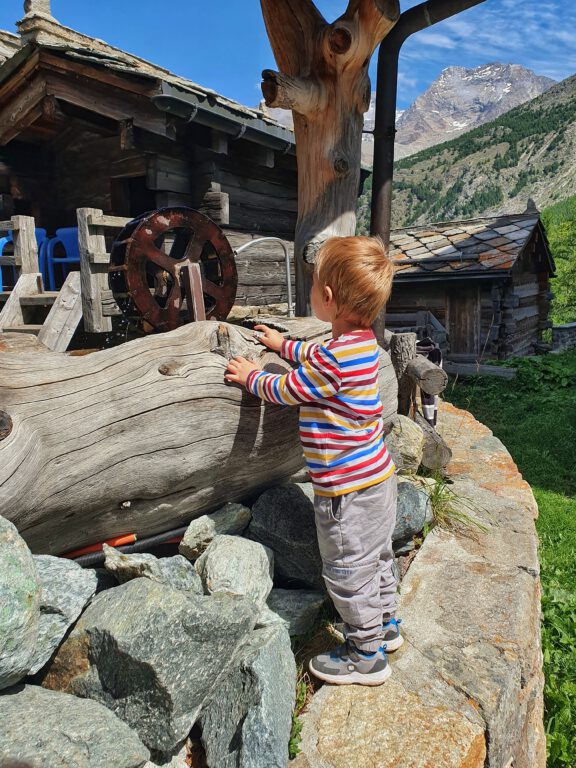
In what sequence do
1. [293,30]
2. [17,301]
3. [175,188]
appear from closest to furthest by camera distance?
[293,30] < [17,301] < [175,188]

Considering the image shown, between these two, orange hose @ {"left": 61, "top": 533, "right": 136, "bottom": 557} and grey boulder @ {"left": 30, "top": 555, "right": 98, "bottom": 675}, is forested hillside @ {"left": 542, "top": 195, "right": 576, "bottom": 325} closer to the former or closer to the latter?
orange hose @ {"left": 61, "top": 533, "right": 136, "bottom": 557}

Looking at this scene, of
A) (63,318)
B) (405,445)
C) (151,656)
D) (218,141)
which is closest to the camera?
(151,656)

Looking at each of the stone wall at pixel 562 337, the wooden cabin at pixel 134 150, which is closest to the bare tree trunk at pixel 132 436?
the wooden cabin at pixel 134 150

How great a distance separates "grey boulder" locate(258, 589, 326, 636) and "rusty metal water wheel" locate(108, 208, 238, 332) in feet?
7.73

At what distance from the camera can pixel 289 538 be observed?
252cm

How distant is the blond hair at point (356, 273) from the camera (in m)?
2.12

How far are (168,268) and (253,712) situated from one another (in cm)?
355

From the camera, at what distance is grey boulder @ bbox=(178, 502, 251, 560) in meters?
2.41

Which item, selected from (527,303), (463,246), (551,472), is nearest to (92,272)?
(551,472)

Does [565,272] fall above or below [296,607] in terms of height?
above

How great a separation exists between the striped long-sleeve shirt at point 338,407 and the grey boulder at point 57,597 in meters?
0.91

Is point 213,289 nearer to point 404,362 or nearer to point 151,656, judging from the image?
point 404,362

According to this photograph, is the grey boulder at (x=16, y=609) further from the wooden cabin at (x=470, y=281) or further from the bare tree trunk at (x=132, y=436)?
the wooden cabin at (x=470, y=281)

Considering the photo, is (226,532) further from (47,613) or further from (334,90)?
(334,90)
